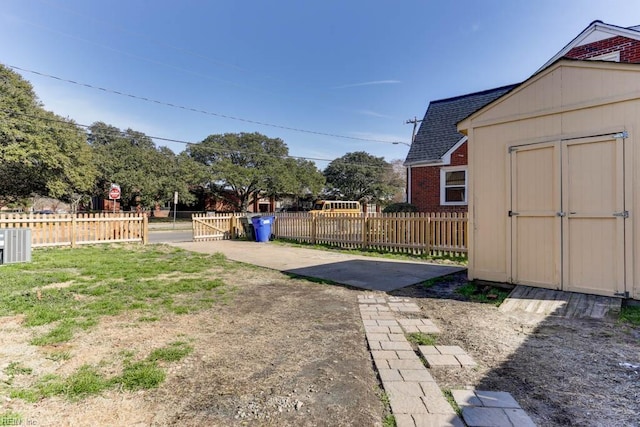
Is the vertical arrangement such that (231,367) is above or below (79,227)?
below

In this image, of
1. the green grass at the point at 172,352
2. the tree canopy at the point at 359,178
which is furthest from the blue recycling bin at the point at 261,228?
the tree canopy at the point at 359,178

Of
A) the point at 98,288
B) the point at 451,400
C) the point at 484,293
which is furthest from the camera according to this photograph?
the point at 98,288

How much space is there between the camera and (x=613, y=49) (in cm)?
988

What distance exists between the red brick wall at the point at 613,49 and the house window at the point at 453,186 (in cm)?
508

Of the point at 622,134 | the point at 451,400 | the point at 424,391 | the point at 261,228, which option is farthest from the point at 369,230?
the point at 451,400

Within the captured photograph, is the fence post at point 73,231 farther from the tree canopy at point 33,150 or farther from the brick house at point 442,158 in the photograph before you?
the brick house at point 442,158

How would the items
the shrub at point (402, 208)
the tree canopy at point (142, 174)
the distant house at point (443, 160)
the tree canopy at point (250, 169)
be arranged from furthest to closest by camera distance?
the tree canopy at point (250, 169) → the tree canopy at point (142, 174) → the shrub at point (402, 208) → the distant house at point (443, 160)

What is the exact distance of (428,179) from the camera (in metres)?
14.7

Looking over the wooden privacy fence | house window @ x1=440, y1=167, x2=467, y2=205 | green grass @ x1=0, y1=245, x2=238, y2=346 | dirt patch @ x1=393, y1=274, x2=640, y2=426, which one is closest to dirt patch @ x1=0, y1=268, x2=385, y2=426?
green grass @ x1=0, y1=245, x2=238, y2=346

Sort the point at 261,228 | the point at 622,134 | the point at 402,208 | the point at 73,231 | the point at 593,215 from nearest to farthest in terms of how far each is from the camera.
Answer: the point at 622,134 < the point at 593,215 < the point at 73,231 < the point at 402,208 < the point at 261,228

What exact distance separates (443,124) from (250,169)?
2657 centimetres

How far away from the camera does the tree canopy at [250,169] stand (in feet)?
123

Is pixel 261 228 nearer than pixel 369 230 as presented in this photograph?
No

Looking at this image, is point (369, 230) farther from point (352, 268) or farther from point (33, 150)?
point (33, 150)
